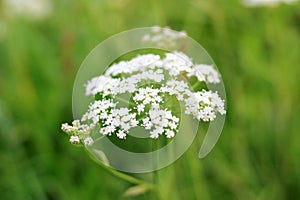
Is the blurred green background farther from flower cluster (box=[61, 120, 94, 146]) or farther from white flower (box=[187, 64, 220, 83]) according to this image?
flower cluster (box=[61, 120, 94, 146])

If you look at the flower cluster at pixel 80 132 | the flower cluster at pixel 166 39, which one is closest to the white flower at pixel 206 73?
the flower cluster at pixel 166 39

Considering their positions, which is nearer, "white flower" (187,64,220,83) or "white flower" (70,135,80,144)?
"white flower" (70,135,80,144)

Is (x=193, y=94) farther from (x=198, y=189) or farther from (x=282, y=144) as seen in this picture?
(x=282, y=144)

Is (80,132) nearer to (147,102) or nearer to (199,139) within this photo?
(147,102)

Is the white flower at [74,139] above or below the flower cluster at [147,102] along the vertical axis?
below

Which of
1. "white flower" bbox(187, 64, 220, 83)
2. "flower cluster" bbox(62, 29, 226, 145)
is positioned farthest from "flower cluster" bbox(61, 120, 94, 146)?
"white flower" bbox(187, 64, 220, 83)

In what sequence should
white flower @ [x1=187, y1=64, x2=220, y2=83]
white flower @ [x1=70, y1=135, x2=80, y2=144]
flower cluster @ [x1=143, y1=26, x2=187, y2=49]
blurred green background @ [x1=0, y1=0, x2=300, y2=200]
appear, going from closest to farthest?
1. white flower @ [x1=70, y1=135, x2=80, y2=144]
2. white flower @ [x1=187, y1=64, x2=220, y2=83]
3. flower cluster @ [x1=143, y1=26, x2=187, y2=49]
4. blurred green background @ [x1=0, y1=0, x2=300, y2=200]

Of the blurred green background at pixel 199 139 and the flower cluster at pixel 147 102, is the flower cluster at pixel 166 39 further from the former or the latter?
the blurred green background at pixel 199 139
